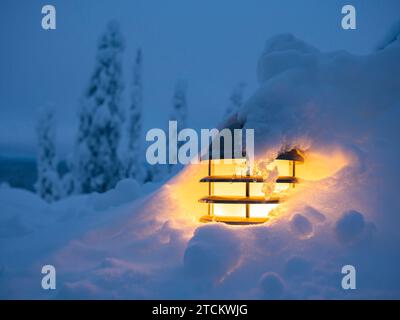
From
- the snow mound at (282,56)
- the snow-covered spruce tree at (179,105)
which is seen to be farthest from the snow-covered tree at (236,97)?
the snow mound at (282,56)

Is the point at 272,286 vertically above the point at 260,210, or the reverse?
the point at 260,210

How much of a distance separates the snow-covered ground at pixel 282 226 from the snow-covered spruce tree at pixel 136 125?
14038 mm

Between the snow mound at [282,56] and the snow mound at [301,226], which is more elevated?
the snow mound at [282,56]

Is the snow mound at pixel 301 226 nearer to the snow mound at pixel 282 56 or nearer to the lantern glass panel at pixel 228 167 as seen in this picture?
the lantern glass panel at pixel 228 167

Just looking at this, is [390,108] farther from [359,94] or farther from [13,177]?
[13,177]

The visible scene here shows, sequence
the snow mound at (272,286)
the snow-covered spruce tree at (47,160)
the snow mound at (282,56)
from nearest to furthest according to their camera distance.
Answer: the snow mound at (272,286), the snow mound at (282,56), the snow-covered spruce tree at (47,160)

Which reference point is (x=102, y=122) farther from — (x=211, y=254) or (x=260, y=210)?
(x=211, y=254)

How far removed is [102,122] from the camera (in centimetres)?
1903

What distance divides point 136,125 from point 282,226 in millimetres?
17855

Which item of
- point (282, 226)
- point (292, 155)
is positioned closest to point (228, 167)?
point (292, 155)

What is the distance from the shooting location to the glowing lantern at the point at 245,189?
18.1 feet

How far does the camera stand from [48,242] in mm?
5836

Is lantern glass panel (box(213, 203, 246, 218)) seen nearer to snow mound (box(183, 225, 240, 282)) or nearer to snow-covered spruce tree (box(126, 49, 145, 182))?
snow mound (box(183, 225, 240, 282))
